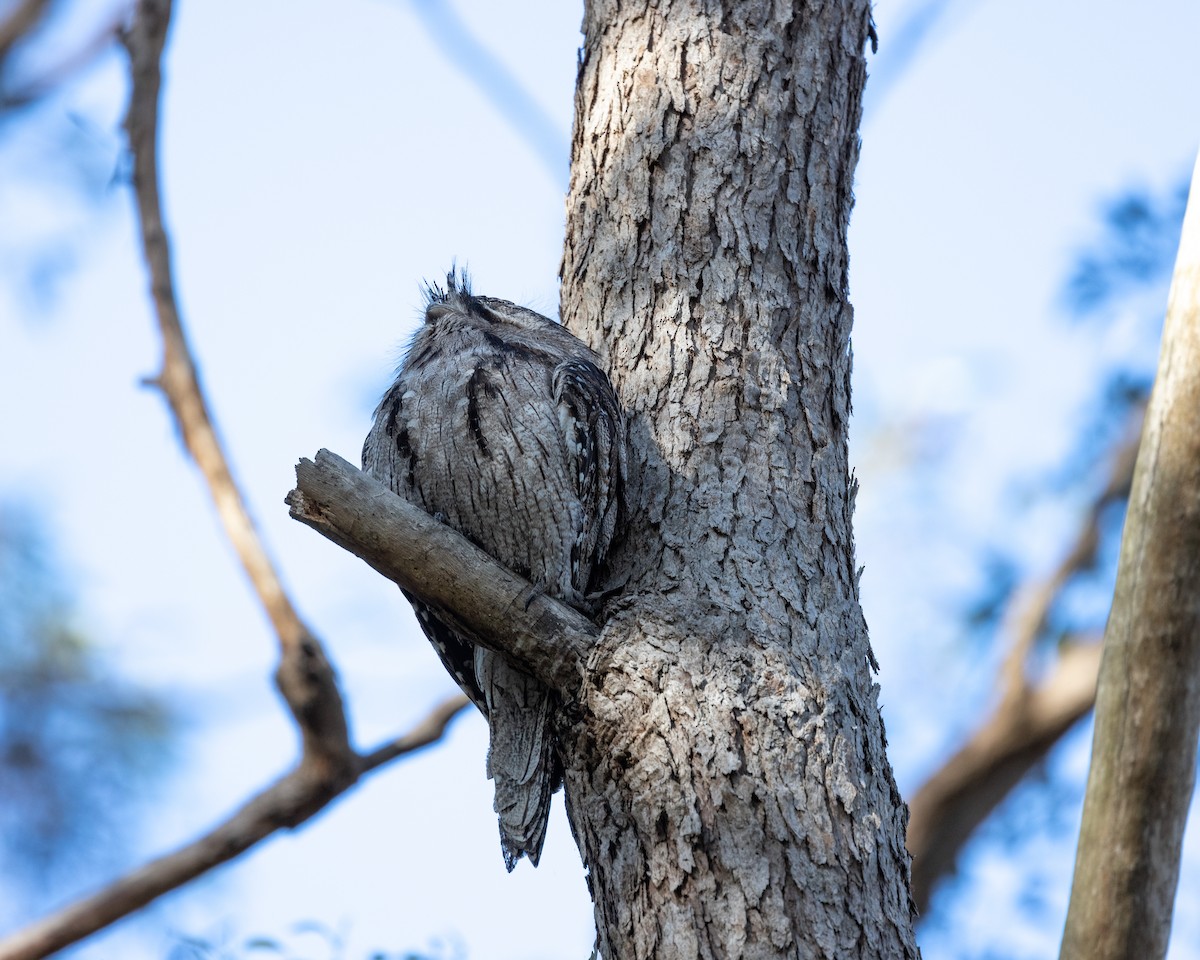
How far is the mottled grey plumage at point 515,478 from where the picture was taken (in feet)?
10.1

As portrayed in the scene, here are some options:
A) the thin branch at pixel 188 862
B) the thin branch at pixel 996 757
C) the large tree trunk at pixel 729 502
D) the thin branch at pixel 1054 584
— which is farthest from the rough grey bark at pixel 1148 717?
the thin branch at pixel 1054 584

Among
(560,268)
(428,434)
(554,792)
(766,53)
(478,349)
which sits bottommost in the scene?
(554,792)

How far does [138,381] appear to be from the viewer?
468cm

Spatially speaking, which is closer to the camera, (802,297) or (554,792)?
(554,792)

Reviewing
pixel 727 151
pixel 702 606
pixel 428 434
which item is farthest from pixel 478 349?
pixel 702 606

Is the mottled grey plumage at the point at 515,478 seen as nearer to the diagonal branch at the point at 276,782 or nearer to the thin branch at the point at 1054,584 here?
the diagonal branch at the point at 276,782

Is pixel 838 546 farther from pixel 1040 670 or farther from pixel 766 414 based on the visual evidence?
pixel 1040 670

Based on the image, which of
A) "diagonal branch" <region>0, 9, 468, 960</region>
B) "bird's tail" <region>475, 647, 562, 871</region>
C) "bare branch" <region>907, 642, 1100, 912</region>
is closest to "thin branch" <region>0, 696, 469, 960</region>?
"diagonal branch" <region>0, 9, 468, 960</region>

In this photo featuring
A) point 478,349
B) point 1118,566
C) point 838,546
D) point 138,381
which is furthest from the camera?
point 138,381

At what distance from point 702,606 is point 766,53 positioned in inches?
67.5

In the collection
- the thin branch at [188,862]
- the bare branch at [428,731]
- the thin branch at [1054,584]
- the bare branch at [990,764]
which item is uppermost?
the thin branch at [1054,584]

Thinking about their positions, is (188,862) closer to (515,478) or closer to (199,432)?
(199,432)

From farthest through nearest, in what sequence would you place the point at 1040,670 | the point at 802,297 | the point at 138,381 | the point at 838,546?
the point at 1040,670, the point at 138,381, the point at 802,297, the point at 838,546

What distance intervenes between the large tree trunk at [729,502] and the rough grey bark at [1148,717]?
1.36ft
